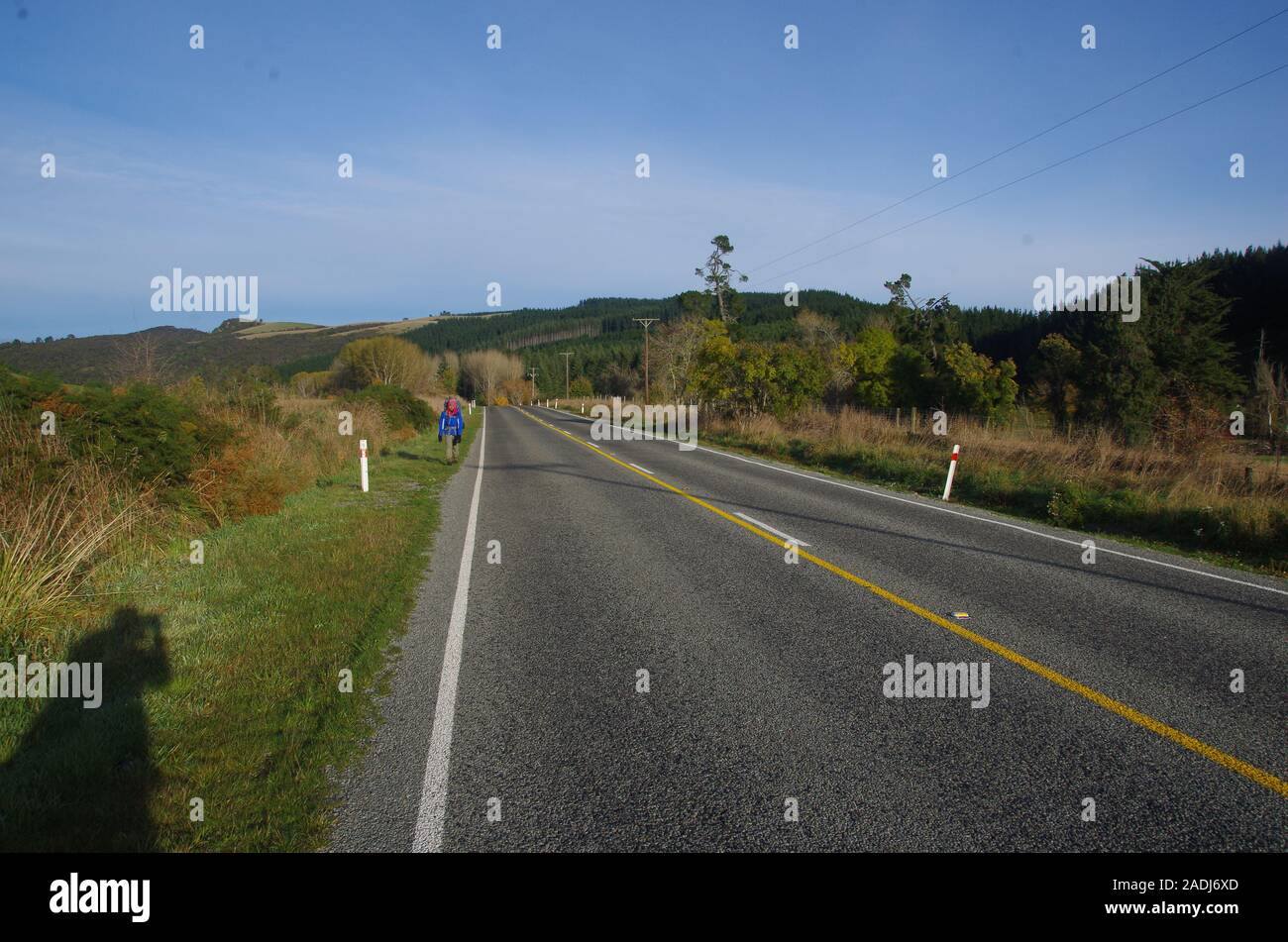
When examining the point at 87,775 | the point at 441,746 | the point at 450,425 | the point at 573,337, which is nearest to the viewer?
the point at 87,775

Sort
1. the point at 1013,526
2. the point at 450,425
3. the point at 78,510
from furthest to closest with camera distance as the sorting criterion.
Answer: the point at 450,425
the point at 1013,526
the point at 78,510

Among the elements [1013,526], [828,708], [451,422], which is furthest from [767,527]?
[451,422]

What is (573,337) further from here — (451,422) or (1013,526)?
(1013,526)

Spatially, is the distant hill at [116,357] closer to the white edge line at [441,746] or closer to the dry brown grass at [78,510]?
the dry brown grass at [78,510]

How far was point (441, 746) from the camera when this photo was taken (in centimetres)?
383

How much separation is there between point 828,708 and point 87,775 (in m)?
4.07

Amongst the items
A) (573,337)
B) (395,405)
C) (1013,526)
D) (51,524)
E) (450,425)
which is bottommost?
(1013,526)

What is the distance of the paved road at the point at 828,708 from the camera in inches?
122

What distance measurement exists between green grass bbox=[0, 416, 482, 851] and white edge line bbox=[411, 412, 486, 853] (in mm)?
423

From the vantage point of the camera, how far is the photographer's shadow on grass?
2951 mm

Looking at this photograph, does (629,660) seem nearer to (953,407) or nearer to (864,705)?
(864,705)

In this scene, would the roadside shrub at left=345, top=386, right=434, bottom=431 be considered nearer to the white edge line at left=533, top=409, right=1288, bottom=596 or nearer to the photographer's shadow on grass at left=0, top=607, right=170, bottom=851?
the white edge line at left=533, top=409, right=1288, bottom=596

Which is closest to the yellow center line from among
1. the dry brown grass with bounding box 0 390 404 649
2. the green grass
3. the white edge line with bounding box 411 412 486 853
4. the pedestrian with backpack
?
the white edge line with bounding box 411 412 486 853

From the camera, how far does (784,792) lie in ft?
10.9
